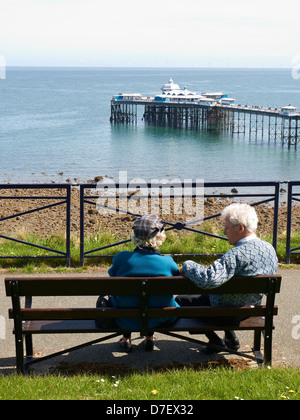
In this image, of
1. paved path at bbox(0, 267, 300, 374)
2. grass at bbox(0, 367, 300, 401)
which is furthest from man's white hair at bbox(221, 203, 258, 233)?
paved path at bbox(0, 267, 300, 374)

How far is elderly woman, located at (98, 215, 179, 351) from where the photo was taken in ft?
14.4

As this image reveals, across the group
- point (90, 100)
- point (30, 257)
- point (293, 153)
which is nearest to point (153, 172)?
point (293, 153)

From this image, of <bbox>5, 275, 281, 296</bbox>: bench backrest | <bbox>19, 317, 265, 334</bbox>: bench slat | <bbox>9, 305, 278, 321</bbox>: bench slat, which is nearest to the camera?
<bbox>5, 275, 281, 296</bbox>: bench backrest

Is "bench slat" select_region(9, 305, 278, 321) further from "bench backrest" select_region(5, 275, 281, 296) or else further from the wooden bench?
"bench backrest" select_region(5, 275, 281, 296)

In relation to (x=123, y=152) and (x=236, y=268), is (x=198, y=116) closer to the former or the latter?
(x=123, y=152)

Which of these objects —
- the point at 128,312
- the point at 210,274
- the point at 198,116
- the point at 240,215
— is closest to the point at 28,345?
the point at 128,312

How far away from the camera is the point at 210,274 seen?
420cm

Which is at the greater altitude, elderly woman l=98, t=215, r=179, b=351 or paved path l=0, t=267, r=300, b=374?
elderly woman l=98, t=215, r=179, b=351

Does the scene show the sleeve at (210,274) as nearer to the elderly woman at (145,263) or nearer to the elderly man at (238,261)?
the elderly man at (238,261)

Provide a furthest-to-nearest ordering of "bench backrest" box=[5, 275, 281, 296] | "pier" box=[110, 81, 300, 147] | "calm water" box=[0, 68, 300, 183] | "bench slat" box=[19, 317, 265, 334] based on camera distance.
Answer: "pier" box=[110, 81, 300, 147] < "calm water" box=[0, 68, 300, 183] < "bench slat" box=[19, 317, 265, 334] < "bench backrest" box=[5, 275, 281, 296]

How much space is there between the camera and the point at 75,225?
2030 centimetres

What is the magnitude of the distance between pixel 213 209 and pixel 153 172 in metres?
20.1

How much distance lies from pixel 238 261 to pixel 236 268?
2.6 inches

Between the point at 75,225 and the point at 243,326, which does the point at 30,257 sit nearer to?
the point at 243,326
